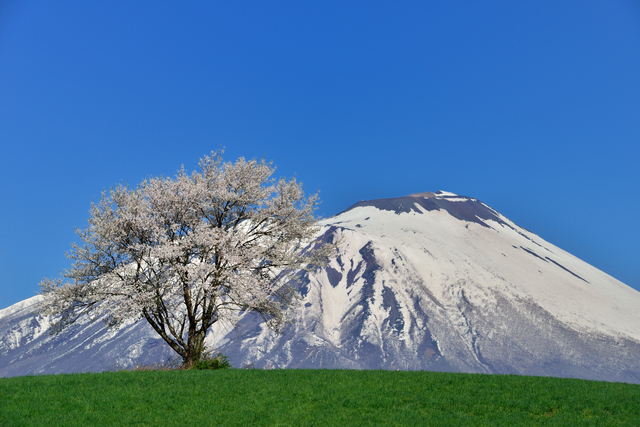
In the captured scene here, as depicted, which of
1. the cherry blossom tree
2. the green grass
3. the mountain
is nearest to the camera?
the green grass

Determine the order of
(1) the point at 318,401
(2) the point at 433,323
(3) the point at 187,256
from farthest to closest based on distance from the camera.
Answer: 1. (2) the point at 433,323
2. (3) the point at 187,256
3. (1) the point at 318,401

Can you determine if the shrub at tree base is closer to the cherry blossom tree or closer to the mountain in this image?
the cherry blossom tree

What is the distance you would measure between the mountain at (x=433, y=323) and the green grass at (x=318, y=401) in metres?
127

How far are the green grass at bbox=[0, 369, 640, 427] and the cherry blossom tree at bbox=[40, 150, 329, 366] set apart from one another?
5.30 metres

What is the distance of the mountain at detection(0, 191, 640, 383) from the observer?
15412 cm

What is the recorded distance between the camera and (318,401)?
15562mm

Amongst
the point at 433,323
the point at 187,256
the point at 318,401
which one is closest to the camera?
the point at 318,401

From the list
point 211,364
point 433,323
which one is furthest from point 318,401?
point 433,323

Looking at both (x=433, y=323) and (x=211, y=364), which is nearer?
(x=211, y=364)

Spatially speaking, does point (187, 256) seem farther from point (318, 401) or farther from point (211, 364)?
point (318, 401)

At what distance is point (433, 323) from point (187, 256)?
158 metres

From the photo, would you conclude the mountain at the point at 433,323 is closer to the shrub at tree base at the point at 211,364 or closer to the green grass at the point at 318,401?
the shrub at tree base at the point at 211,364

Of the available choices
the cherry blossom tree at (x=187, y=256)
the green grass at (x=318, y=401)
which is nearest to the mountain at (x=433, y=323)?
the cherry blossom tree at (x=187, y=256)

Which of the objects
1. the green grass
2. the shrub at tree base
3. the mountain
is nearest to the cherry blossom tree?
the shrub at tree base
